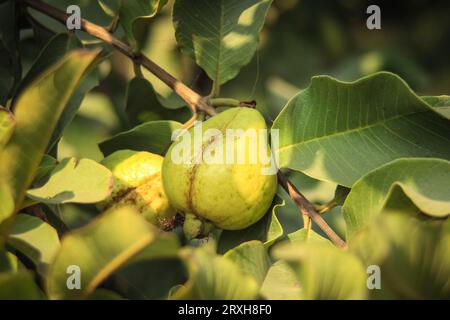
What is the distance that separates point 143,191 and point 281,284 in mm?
289

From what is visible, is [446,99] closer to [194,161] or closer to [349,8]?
[194,161]

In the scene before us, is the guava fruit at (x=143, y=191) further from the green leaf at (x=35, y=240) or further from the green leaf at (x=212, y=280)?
the green leaf at (x=212, y=280)

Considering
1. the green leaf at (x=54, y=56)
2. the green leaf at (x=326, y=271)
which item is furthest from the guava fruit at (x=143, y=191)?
the green leaf at (x=326, y=271)

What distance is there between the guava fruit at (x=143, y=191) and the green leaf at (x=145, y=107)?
221 millimetres

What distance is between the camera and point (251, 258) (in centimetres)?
98

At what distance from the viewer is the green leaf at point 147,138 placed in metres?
1.19

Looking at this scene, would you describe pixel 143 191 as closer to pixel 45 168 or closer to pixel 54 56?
pixel 45 168

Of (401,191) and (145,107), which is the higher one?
(145,107)

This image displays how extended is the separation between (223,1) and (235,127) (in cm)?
27

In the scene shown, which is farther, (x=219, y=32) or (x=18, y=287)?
(x=219, y=32)

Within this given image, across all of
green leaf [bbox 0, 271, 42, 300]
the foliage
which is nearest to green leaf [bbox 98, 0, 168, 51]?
the foliage

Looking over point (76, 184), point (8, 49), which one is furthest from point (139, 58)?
point (76, 184)

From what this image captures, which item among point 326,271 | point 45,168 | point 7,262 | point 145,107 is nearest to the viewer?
point 326,271

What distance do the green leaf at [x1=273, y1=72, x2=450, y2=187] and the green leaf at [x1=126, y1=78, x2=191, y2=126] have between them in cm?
31
